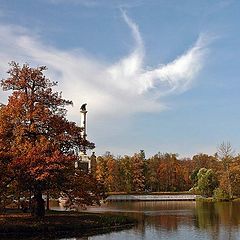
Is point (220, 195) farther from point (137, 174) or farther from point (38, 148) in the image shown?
point (38, 148)

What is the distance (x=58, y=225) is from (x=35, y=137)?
6.88m

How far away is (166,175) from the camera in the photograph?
101625 millimetres

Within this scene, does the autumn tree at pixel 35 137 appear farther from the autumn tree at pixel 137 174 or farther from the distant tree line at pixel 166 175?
the autumn tree at pixel 137 174

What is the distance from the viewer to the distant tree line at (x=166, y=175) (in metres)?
77.1

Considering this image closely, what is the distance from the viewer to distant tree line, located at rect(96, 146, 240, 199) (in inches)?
3034

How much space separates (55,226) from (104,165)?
61.3m

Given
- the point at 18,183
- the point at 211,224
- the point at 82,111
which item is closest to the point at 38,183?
the point at 18,183

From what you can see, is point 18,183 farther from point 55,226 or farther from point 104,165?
point 104,165

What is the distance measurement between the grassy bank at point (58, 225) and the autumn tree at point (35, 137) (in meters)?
1.85

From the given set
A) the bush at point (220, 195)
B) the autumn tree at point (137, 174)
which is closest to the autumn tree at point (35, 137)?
the bush at point (220, 195)

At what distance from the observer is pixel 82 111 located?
7019cm

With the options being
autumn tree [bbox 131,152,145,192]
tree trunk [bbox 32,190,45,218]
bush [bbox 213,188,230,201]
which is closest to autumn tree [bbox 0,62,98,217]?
tree trunk [bbox 32,190,45,218]

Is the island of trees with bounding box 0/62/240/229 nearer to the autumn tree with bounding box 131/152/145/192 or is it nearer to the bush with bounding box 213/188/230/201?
the bush with bounding box 213/188/230/201

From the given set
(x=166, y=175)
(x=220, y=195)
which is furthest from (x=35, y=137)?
(x=166, y=175)
